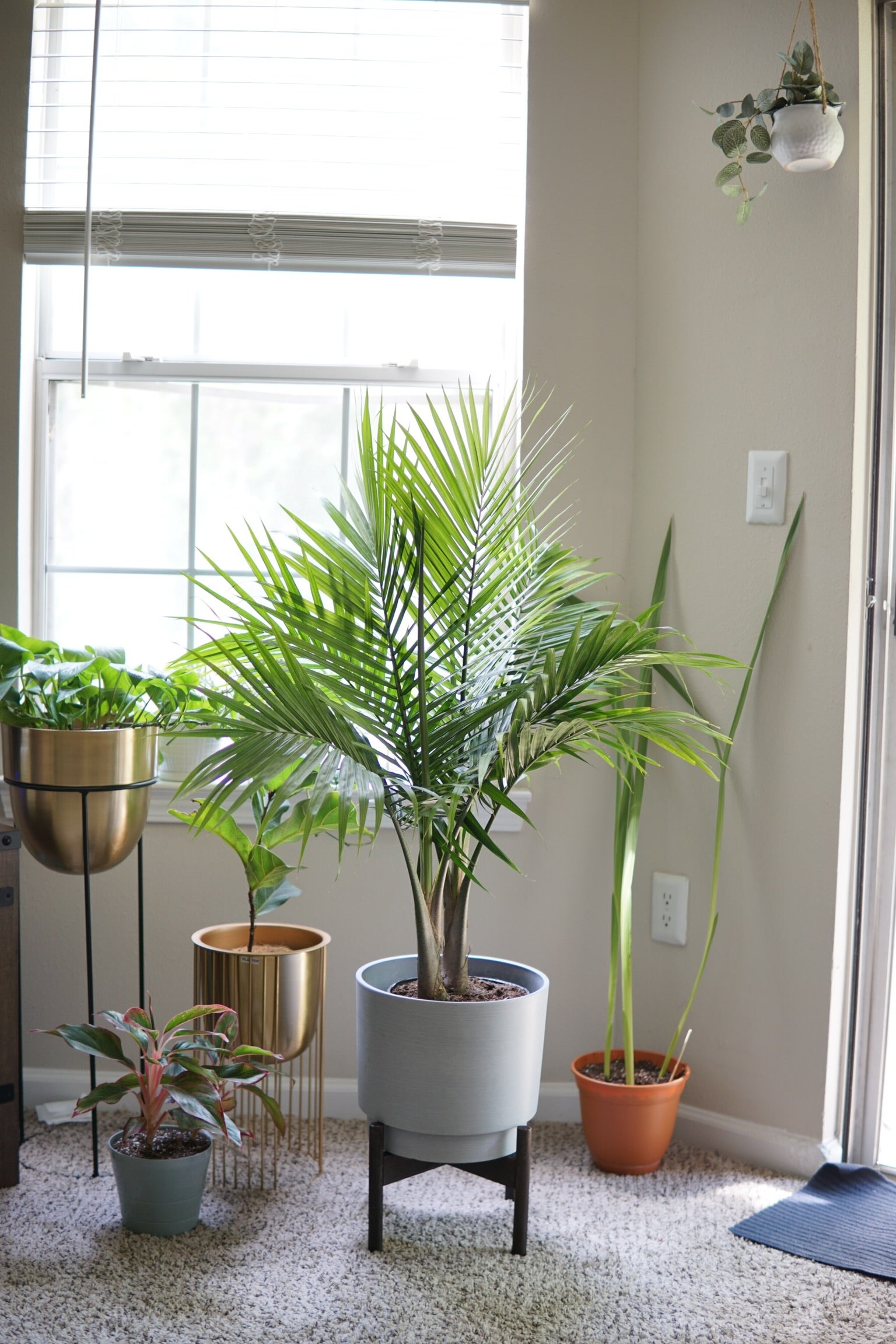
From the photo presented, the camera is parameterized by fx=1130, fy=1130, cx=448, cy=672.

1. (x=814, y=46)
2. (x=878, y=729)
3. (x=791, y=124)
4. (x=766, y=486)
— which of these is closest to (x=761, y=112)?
(x=791, y=124)

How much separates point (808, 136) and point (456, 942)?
1.45m

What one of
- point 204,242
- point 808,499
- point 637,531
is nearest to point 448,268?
point 204,242

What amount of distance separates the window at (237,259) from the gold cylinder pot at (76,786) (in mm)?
527

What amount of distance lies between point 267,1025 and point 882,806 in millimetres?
1163

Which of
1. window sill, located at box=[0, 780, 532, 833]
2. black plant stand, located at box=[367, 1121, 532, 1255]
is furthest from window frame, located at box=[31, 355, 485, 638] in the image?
black plant stand, located at box=[367, 1121, 532, 1255]

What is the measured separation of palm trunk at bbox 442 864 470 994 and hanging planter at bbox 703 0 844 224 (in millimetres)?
1278

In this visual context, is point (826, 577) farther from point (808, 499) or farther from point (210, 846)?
point (210, 846)

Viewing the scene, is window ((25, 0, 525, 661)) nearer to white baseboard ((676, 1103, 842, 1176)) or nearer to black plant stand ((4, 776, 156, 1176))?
black plant stand ((4, 776, 156, 1176))

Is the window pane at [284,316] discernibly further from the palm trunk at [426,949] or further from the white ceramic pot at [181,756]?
the palm trunk at [426,949]

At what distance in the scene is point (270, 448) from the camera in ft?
7.80

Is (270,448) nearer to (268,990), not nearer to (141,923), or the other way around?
(141,923)

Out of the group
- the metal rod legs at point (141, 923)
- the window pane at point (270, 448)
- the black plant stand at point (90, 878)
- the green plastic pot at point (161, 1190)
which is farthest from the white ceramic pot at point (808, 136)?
the green plastic pot at point (161, 1190)

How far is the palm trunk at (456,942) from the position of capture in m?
1.78

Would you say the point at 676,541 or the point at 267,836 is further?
the point at 676,541
